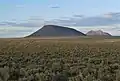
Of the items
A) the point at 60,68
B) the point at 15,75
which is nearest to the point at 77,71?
the point at 60,68

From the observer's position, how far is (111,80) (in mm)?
17578

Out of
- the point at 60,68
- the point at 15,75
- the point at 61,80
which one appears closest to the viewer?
the point at 61,80

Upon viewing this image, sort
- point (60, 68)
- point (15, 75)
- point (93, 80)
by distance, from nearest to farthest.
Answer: point (93, 80) < point (15, 75) < point (60, 68)

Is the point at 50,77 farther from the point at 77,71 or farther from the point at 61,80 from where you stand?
the point at 77,71

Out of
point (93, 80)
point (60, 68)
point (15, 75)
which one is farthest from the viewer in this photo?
point (60, 68)

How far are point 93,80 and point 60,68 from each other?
740cm

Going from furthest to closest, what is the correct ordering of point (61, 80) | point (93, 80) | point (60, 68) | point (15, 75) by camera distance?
point (60, 68), point (15, 75), point (61, 80), point (93, 80)

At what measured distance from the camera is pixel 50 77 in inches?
715

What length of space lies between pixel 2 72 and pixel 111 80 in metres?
5.85

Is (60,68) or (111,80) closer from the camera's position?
(111,80)

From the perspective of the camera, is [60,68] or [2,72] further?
[60,68]

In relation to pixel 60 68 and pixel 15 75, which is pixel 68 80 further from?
pixel 60 68

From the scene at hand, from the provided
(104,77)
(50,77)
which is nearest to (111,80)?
(104,77)

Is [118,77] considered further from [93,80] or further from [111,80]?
[93,80]
